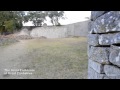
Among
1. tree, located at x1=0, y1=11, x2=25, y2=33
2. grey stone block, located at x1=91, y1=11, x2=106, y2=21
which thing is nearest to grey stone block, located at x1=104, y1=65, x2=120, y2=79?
grey stone block, located at x1=91, y1=11, x2=106, y2=21

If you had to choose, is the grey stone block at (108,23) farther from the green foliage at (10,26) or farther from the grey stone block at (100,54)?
the green foliage at (10,26)

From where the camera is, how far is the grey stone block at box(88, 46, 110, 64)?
1.58 m

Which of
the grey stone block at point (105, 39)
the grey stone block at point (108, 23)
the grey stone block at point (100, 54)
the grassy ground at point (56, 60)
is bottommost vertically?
the grassy ground at point (56, 60)

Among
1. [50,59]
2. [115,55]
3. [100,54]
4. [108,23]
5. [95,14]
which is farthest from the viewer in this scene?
[50,59]

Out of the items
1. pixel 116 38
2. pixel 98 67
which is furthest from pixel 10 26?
pixel 116 38

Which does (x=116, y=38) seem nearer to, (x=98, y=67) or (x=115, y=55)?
(x=115, y=55)

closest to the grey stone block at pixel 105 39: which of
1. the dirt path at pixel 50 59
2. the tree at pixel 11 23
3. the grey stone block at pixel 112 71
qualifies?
the grey stone block at pixel 112 71

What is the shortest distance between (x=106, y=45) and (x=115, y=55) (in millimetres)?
238

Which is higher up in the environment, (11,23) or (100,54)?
(11,23)

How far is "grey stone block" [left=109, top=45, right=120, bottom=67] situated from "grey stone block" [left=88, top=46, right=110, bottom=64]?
8 centimetres

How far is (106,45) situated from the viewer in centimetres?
161

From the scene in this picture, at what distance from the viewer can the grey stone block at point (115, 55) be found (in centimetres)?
134

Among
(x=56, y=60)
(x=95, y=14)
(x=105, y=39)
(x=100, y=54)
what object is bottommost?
(x=56, y=60)

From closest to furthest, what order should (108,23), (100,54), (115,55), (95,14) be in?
(115,55), (108,23), (100,54), (95,14)
